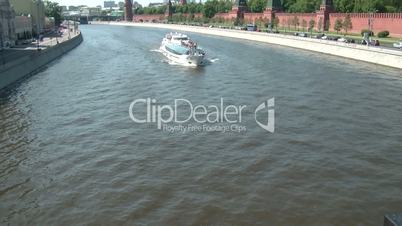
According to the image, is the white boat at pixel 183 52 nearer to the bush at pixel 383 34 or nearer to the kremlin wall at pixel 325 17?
the bush at pixel 383 34

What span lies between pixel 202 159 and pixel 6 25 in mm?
43528

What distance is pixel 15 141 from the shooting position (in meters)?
20.3

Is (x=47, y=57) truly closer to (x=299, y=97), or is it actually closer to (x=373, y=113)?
(x=299, y=97)

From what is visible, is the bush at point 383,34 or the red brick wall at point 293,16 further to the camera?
the red brick wall at point 293,16

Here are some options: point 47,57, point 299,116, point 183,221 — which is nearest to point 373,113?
point 299,116

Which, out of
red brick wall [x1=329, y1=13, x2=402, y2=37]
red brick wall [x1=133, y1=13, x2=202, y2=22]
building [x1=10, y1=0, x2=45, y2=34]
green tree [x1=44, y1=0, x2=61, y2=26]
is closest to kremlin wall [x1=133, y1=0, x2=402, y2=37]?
red brick wall [x1=329, y1=13, x2=402, y2=37]

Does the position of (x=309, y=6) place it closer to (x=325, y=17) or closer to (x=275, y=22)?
(x=275, y=22)

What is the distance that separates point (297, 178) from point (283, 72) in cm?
2556

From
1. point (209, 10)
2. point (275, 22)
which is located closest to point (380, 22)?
point (275, 22)

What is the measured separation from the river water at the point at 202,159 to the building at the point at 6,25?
19278mm

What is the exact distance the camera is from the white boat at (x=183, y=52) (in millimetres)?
44688

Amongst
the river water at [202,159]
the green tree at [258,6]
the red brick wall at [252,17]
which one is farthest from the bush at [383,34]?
the green tree at [258,6]

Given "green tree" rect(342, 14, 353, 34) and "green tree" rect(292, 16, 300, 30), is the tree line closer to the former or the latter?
"green tree" rect(342, 14, 353, 34)

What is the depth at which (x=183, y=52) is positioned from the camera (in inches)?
1857
